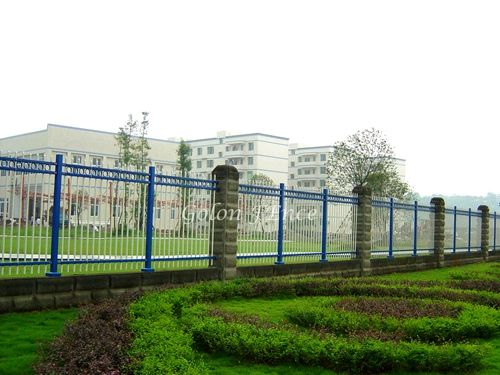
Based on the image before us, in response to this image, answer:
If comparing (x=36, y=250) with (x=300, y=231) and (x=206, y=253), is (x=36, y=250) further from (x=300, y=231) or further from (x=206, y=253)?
(x=300, y=231)

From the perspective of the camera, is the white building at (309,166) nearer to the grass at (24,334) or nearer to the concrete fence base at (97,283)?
the concrete fence base at (97,283)

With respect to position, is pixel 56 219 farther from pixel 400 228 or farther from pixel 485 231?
pixel 485 231

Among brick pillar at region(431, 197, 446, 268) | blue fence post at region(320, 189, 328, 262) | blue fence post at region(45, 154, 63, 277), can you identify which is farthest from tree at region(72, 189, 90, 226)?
brick pillar at region(431, 197, 446, 268)

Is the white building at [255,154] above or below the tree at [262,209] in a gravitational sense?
above

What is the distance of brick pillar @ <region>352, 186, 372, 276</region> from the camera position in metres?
14.8

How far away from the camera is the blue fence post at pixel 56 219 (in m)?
7.80

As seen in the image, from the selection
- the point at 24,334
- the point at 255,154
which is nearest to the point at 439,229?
the point at 24,334

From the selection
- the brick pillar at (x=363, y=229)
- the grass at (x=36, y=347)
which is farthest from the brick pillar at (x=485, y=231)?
the grass at (x=36, y=347)

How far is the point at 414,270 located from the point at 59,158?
1278 cm

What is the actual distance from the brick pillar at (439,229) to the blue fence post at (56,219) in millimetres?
14523

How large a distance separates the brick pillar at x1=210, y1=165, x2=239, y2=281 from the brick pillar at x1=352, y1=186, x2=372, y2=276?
536cm

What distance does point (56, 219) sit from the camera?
7.87 metres

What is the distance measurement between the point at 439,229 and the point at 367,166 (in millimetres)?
10195

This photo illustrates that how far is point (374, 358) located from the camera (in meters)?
5.46
